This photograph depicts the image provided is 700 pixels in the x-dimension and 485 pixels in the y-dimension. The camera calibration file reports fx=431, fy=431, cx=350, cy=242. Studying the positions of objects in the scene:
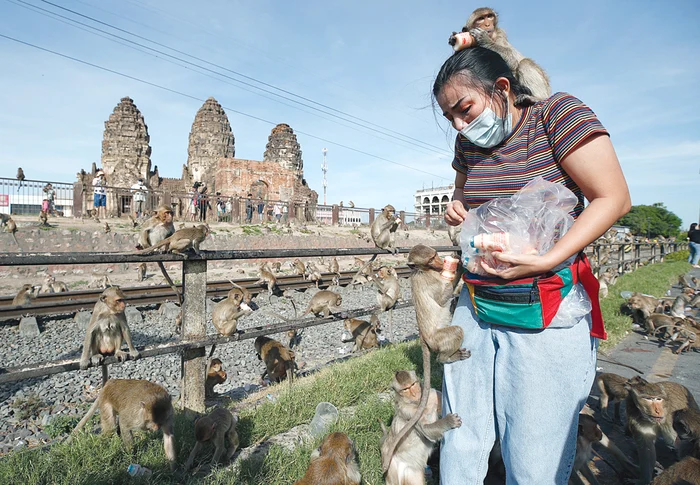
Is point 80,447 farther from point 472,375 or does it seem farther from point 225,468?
point 472,375

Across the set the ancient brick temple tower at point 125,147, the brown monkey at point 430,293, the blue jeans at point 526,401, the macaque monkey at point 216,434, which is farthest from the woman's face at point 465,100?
the ancient brick temple tower at point 125,147

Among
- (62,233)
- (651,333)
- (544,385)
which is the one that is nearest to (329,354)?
(651,333)

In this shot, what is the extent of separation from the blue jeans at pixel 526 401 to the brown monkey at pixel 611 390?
230 centimetres

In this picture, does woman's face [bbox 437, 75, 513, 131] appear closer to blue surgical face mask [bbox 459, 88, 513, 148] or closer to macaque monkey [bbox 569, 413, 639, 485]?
blue surgical face mask [bbox 459, 88, 513, 148]

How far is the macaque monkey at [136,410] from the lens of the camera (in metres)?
2.66

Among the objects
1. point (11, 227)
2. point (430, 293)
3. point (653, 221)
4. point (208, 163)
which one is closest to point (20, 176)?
point (11, 227)

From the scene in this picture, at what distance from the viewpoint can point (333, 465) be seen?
218 centimetres

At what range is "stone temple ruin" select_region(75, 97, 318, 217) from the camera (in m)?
30.9

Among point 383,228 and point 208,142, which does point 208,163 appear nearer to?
point 208,142

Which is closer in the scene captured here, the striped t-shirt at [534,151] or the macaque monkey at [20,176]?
the striped t-shirt at [534,151]

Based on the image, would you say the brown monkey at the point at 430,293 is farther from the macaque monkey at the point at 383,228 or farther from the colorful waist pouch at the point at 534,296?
the macaque monkey at the point at 383,228

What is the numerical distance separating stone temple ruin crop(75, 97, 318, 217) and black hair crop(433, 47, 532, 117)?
83.2 feet

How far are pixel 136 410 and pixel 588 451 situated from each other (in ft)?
9.61

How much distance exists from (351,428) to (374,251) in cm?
176
